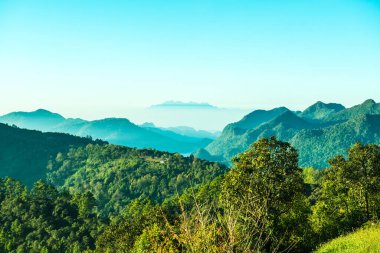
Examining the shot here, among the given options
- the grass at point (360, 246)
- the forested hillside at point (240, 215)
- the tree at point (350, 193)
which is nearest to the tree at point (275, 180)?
the forested hillside at point (240, 215)

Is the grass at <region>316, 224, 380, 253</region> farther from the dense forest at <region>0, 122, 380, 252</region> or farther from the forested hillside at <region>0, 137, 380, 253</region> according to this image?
the dense forest at <region>0, 122, 380, 252</region>

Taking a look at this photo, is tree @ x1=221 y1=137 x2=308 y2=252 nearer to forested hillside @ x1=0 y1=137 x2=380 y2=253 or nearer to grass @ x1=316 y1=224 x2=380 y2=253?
forested hillside @ x1=0 y1=137 x2=380 y2=253

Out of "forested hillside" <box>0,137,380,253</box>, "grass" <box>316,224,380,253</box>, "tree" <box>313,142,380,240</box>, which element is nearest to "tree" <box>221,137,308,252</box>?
"forested hillside" <box>0,137,380,253</box>

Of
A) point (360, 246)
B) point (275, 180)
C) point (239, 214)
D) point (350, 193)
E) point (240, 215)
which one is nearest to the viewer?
point (239, 214)

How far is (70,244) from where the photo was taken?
93.3m

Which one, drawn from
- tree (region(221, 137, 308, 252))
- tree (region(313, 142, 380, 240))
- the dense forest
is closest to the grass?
the dense forest

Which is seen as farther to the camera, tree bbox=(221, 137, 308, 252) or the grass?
tree bbox=(221, 137, 308, 252)

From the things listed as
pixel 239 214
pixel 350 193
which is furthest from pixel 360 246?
pixel 350 193

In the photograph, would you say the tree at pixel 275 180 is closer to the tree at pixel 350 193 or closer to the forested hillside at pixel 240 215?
the forested hillside at pixel 240 215

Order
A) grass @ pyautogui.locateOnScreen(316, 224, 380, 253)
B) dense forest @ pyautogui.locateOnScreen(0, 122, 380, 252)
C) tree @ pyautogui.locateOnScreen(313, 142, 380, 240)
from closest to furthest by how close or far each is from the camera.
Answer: dense forest @ pyautogui.locateOnScreen(0, 122, 380, 252), grass @ pyautogui.locateOnScreen(316, 224, 380, 253), tree @ pyautogui.locateOnScreen(313, 142, 380, 240)

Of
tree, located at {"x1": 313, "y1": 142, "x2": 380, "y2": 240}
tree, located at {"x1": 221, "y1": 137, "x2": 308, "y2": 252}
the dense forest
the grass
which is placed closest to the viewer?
the dense forest

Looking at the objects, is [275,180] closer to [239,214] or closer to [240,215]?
[240,215]

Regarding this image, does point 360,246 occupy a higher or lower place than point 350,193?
higher

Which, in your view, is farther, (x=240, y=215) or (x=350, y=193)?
(x=350, y=193)
